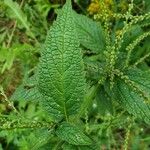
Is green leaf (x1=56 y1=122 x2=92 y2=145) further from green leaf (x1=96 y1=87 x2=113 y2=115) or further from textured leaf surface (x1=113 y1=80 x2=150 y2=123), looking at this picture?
green leaf (x1=96 y1=87 x2=113 y2=115)

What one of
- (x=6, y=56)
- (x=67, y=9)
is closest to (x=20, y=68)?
(x=6, y=56)

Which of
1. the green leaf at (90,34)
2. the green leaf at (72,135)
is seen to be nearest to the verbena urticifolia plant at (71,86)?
the green leaf at (72,135)

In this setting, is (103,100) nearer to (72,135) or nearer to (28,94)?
(28,94)

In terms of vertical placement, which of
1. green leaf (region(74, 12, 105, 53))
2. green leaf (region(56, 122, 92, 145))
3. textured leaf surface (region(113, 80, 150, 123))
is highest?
green leaf (region(74, 12, 105, 53))

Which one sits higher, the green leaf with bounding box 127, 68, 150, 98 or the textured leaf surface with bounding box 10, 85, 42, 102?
the green leaf with bounding box 127, 68, 150, 98

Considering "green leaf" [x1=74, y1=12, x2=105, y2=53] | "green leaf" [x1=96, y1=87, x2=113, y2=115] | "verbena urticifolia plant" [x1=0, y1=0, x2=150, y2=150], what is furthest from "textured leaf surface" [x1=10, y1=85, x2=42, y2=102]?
"green leaf" [x1=74, y1=12, x2=105, y2=53]

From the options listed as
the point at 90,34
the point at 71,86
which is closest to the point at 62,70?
the point at 71,86
